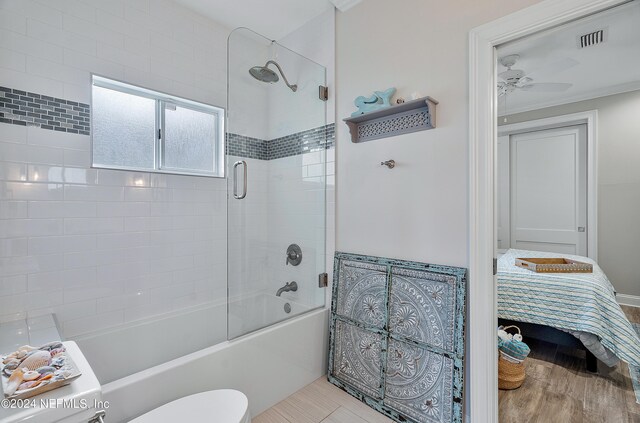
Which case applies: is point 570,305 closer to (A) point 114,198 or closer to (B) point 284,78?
(B) point 284,78

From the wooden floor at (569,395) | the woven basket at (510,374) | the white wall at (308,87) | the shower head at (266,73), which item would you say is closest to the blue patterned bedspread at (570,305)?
the wooden floor at (569,395)

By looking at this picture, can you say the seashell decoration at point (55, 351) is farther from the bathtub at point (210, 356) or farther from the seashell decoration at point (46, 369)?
the bathtub at point (210, 356)

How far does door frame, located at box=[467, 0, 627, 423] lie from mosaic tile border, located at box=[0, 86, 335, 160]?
3.34 ft

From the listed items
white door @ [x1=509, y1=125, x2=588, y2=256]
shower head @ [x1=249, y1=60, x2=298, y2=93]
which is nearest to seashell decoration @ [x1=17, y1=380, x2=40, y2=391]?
shower head @ [x1=249, y1=60, x2=298, y2=93]

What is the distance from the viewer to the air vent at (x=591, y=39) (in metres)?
2.32

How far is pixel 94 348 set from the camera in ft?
5.95

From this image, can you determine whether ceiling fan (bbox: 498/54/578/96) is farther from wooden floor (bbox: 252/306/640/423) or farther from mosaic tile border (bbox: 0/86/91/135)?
mosaic tile border (bbox: 0/86/91/135)

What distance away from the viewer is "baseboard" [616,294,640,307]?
10.9 ft

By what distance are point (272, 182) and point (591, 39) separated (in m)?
2.82

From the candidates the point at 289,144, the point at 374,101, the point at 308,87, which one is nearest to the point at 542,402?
the point at 374,101

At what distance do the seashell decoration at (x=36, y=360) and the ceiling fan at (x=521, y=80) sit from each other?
356cm

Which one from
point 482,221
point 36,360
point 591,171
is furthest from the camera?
point 591,171

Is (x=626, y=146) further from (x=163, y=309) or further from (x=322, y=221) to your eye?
(x=163, y=309)

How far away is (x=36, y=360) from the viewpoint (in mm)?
951
